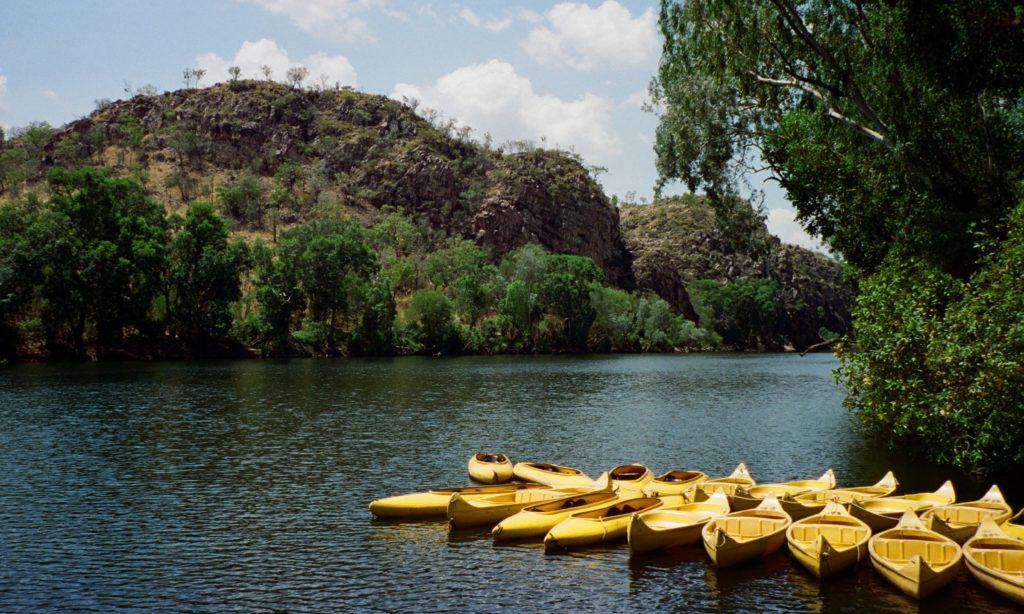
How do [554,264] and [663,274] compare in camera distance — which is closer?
[554,264]

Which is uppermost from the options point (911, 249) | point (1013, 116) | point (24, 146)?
point (24, 146)

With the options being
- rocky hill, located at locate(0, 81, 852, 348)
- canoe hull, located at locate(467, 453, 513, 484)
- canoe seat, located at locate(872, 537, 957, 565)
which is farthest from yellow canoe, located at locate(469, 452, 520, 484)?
rocky hill, located at locate(0, 81, 852, 348)

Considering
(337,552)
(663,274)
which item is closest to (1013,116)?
(337,552)

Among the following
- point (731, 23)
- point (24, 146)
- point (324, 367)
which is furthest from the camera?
point (24, 146)

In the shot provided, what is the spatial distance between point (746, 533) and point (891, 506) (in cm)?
447

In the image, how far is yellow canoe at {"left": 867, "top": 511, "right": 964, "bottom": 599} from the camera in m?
16.0

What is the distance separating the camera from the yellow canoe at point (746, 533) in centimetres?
1816

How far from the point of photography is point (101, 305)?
94.1 m

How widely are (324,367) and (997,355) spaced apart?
74.9 metres

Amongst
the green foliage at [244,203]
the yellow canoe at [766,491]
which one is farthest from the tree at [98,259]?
the yellow canoe at [766,491]

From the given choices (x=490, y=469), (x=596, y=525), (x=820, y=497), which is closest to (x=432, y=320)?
(x=490, y=469)

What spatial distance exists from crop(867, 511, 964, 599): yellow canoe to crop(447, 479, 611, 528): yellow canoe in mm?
7622

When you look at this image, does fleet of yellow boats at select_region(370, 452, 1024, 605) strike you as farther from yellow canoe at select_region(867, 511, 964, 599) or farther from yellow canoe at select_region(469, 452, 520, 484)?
yellow canoe at select_region(469, 452, 520, 484)

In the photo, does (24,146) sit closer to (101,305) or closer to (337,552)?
(101,305)
